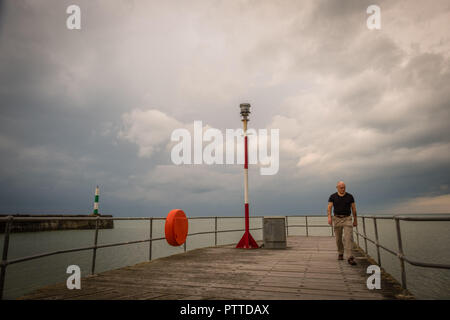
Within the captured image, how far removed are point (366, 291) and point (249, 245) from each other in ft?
19.0

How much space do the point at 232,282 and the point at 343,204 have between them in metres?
3.09

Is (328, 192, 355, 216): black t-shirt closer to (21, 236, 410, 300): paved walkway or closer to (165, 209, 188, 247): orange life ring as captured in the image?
(21, 236, 410, 300): paved walkway

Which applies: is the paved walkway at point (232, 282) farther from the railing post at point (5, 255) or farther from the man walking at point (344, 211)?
the man walking at point (344, 211)

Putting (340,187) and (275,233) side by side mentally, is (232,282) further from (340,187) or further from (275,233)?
(275,233)

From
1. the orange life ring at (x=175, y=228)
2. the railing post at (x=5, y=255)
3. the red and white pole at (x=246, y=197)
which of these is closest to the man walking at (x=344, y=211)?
the red and white pole at (x=246, y=197)

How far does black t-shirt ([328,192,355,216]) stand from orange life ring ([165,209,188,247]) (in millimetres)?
3845

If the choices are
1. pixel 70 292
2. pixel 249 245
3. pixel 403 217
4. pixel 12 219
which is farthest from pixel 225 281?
pixel 249 245

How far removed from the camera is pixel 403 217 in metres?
3.54

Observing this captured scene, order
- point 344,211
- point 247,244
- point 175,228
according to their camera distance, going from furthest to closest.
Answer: point 247,244
point 175,228
point 344,211

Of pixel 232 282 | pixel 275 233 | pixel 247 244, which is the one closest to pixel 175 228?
pixel 232 282

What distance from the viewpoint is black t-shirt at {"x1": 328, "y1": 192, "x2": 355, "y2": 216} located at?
6.06 metres

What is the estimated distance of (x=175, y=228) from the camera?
7.10 metres

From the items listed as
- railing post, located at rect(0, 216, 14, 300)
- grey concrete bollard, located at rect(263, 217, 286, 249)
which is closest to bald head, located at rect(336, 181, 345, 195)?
grey concrete bollard, located at rect(263, 217, 286, 249)
